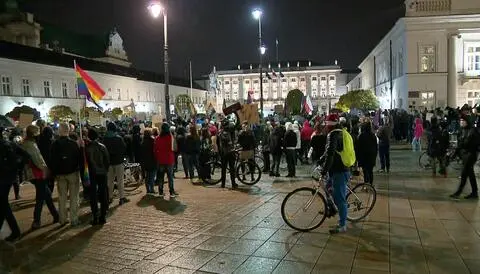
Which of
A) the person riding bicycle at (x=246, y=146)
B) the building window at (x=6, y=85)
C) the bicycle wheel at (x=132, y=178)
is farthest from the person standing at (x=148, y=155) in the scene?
the building window at (x=6, y=85)

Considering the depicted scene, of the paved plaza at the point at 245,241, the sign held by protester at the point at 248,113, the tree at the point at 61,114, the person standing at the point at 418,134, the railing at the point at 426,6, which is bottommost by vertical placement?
the paved plaza at the point at 245,241

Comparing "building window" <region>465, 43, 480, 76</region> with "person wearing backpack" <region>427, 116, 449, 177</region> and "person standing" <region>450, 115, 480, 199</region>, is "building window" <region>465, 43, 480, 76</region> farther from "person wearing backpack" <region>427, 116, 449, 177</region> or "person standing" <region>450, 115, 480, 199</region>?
"person standing" <region>450, 115, 480, 199</region>

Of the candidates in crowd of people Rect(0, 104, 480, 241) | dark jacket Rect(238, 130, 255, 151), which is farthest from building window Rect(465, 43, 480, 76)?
dark jacket Rect(238, 130, 255, 151)

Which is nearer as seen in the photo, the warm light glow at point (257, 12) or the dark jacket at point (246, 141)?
the dark jacket at point (246, 141)

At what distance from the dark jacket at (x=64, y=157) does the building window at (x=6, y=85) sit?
4203 centimetres

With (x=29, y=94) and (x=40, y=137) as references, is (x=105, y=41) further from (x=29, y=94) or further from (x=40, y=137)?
(x=40, y=137)

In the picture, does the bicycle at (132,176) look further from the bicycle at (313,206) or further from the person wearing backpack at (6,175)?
the bicycle at (313,206)

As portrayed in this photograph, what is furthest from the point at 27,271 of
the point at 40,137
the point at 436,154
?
the point at 436,154

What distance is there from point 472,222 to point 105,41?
3633 inches

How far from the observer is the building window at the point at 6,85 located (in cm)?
4481

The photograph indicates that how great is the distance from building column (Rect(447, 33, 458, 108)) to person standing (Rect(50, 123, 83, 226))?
3856 centimetres

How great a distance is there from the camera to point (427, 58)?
132ft

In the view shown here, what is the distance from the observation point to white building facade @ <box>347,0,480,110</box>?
39.0 m

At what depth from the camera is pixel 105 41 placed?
3620 inches
